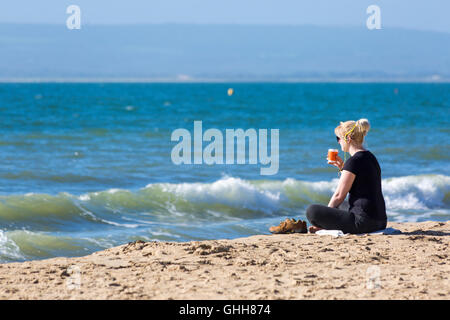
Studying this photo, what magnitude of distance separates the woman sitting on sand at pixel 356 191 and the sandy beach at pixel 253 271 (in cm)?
17

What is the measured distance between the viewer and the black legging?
22.5 ft

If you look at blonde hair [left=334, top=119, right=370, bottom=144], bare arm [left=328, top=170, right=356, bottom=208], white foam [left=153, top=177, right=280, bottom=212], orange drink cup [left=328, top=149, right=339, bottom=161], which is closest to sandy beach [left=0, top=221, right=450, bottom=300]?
bare arm [left=328, top=170, right=356, bottom=208]

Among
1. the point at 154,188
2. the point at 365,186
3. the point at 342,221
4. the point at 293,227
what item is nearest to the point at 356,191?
the point at 365,186

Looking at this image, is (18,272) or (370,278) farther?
(18,272)

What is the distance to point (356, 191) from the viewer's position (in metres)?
6.73

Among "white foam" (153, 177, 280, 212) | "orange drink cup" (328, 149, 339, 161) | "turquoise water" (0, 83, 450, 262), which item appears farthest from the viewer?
"white foam" (153, 177, 280, 212)

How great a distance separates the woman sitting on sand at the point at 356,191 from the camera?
6625 mm

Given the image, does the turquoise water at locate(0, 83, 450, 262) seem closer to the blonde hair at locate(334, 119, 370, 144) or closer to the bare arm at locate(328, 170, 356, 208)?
the bare arm at locate(328, 170, 356, 208)

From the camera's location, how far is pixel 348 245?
21.0ft

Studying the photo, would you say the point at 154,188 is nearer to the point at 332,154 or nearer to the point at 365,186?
the point at 332,154

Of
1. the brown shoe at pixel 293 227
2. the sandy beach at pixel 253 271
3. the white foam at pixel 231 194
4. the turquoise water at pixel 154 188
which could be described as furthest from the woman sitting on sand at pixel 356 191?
the white foam at pixel 231 194

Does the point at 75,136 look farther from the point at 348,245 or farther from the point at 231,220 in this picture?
the point at 348,245
